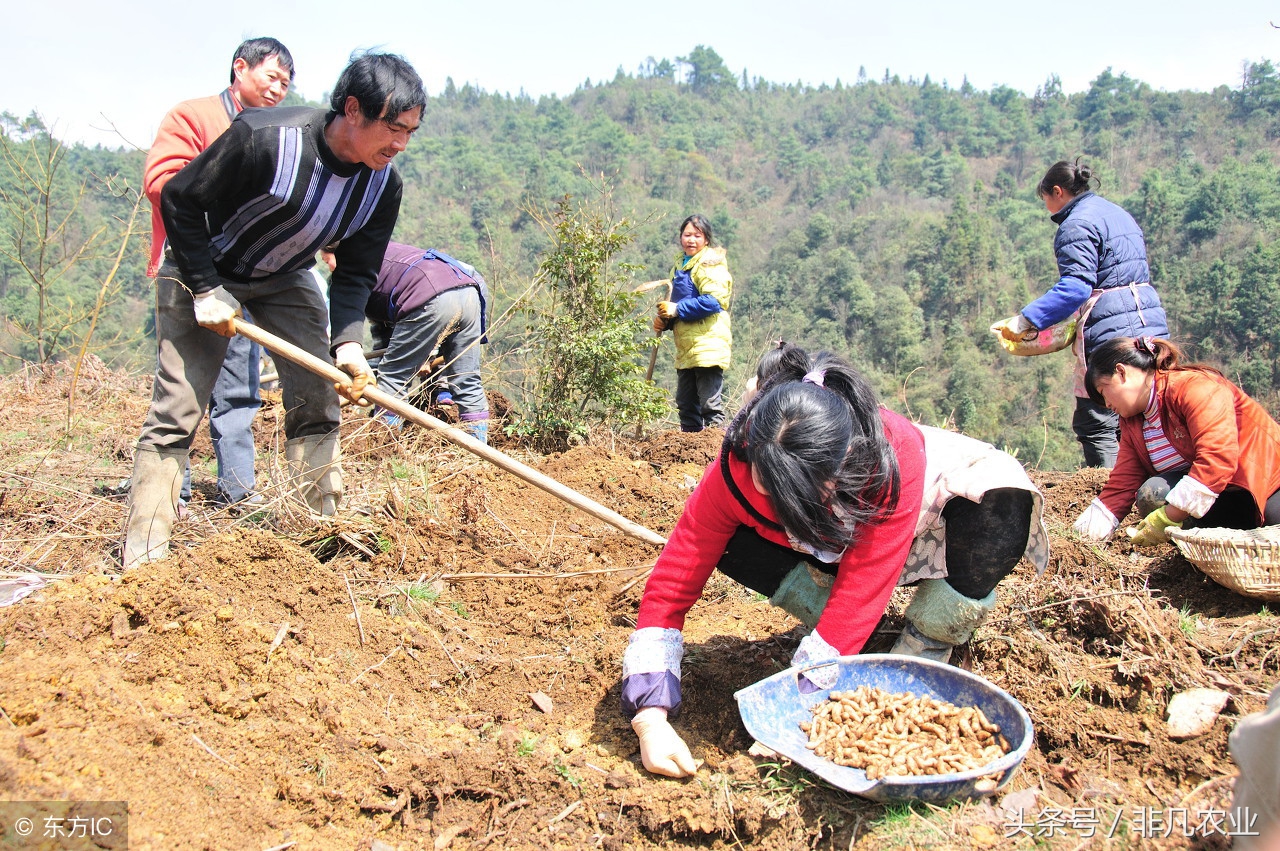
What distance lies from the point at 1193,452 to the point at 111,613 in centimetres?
→ 394

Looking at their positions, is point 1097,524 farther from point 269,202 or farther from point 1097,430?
point 269,202

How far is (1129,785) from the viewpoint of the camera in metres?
2.15

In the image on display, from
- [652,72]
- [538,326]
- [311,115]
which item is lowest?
[538,326]

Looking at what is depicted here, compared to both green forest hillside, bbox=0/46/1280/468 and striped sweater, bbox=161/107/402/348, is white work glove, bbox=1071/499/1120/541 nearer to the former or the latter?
green forest hillside, bbox=0/46/1280/468

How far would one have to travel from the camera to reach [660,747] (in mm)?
2166

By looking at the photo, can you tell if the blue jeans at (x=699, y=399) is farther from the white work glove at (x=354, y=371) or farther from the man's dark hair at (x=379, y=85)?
the man's dark hair at (x=379, y=85)

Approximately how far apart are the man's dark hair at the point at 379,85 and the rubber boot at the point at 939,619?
228cm

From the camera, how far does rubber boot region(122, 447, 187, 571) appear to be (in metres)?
2.98

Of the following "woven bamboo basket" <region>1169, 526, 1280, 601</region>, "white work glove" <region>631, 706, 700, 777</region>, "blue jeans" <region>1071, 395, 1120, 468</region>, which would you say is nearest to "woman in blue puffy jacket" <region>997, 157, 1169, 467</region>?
"blue jeans" <region>1071, 395, 1120, 468</region>

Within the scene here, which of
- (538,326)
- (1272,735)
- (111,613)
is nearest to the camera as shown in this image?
(1272,735)

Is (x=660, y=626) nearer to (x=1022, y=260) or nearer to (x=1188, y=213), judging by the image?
(x=1188, y=213)

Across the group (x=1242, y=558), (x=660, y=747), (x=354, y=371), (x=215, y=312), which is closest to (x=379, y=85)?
(x=215, y=312)

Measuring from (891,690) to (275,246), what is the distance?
2545 mm

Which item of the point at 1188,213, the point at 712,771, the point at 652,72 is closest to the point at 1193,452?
the point at 712,771
